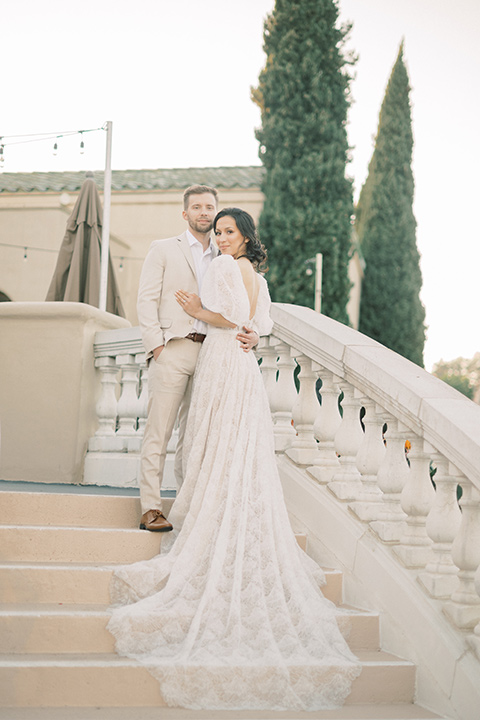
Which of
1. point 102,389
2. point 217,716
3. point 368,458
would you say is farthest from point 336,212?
point 217,716

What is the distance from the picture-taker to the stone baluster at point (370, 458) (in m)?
3.62

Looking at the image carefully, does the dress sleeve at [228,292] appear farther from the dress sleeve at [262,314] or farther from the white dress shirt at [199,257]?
the white dress shirt at [199,257]

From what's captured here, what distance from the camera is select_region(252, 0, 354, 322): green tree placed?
1620cm

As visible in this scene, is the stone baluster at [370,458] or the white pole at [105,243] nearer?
the stone baluster at [370,458]

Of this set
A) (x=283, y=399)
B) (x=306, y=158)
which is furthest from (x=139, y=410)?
(x=306, y=158)

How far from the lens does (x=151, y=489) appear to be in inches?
148

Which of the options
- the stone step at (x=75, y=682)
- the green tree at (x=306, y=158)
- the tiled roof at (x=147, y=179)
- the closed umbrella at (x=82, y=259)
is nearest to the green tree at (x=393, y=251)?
the green tree at (x=306, y=158)

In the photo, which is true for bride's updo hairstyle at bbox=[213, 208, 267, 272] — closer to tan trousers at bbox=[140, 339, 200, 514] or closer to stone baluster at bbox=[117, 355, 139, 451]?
tan trousers at bbox=[140, 339, 200, 514]

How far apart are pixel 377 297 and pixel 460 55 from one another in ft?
33.0

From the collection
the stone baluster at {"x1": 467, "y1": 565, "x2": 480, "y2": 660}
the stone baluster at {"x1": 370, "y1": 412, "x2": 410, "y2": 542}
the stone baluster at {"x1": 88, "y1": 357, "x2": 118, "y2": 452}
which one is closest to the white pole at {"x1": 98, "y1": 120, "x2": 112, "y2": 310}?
the stone baluster at {"x1": 88, "y1": 357, "x2": 118, "y2": 452}

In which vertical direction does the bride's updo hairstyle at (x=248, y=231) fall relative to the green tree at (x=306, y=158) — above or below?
below

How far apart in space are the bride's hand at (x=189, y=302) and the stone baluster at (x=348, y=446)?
34.0 inches

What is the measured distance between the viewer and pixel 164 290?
158 inches

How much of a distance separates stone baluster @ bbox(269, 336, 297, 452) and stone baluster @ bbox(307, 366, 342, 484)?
320mm
